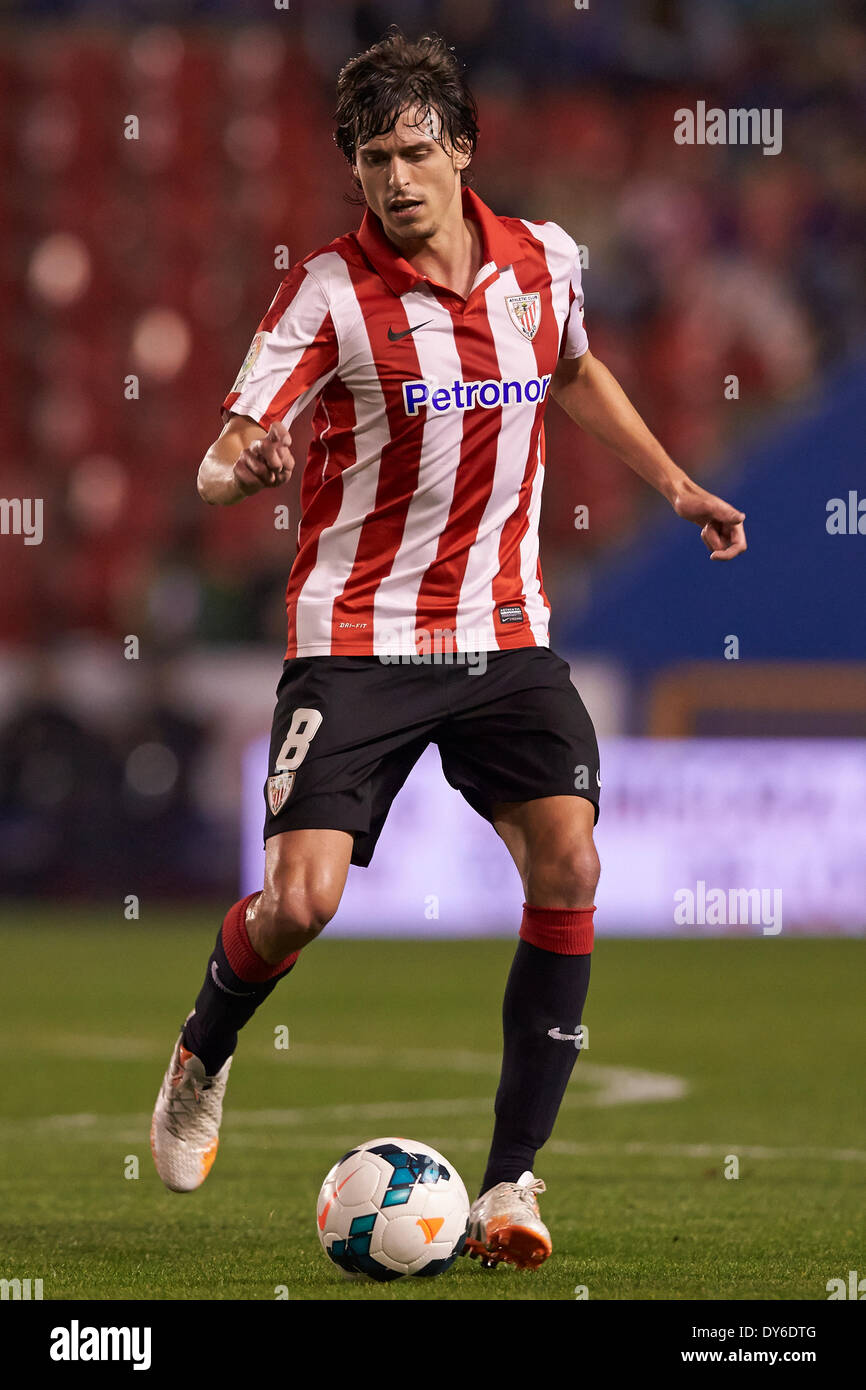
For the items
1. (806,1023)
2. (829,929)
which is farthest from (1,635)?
(806,1023)

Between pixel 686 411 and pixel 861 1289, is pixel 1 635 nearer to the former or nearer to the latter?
pixel 686 411

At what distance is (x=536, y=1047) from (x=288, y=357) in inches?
57.2

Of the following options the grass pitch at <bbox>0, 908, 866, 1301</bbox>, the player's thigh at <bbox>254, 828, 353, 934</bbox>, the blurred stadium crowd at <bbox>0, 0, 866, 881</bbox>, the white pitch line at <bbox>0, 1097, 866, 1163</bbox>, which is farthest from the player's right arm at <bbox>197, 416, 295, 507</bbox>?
the blurred stadium crowd at <bbox>0, 0, 866, 881</bbox>

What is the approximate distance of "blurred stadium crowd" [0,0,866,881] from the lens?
49.1 feet

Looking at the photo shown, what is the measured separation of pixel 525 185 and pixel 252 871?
278 inches

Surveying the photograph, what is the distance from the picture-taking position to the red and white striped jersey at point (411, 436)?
12.6 feet

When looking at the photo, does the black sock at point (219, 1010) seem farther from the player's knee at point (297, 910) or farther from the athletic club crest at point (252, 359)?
the athletic club crest at point (252, 359)

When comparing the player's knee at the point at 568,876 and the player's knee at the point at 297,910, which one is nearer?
the player's knee at the point at 297,910

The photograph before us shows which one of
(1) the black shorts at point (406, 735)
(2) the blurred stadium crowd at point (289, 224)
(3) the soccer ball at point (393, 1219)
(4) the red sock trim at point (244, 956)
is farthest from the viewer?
(2) the blurred stadium crowd at point (289, 224)

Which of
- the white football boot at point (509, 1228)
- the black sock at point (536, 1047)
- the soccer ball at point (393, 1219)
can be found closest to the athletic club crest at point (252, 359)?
the black sock at point (536, 1047)

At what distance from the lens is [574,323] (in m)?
4.18

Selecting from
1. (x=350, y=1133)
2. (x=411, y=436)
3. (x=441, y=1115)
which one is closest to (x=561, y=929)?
(x=411, y=436)

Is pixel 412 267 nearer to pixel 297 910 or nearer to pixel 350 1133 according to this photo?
pixel 297 910

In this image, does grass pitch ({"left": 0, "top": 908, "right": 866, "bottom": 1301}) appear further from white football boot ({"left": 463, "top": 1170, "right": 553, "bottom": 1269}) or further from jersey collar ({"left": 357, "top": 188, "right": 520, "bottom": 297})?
jersey collar ({"left": 357, "top": 188, "right": 520, "bottom": 297})
